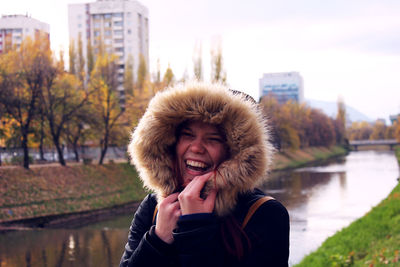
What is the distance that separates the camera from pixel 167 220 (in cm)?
156

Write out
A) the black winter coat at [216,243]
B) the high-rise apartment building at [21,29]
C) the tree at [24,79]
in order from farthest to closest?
the high-rise apartment building at [21,29], the tree at [24,79], the black winter coat at [216,243]

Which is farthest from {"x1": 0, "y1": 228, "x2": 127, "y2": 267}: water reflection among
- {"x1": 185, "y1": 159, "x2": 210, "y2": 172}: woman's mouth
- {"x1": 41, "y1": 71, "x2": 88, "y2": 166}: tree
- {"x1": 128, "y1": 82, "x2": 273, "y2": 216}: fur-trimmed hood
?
{"x1": 41, "y1": 71, "x2": 88, "y2": 166}: tree

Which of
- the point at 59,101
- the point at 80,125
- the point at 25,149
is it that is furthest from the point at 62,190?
the point at 80,125

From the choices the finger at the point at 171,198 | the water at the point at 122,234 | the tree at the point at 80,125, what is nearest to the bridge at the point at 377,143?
the water at the point at 122,234

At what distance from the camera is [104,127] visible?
2552 centimetres

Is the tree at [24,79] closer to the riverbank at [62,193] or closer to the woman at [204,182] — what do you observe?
the riverbank at [62,193]

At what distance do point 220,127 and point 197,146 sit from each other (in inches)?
4.5

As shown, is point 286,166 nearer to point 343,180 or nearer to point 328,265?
point 343,180

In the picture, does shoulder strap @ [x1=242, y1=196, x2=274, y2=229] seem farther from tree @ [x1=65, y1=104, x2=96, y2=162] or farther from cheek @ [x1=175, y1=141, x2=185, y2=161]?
tree @ [x1=65, y1=104, x2=96, y2=162]

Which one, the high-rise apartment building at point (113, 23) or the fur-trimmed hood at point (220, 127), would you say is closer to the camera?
the fur-trimmed hood at point (220, 127)

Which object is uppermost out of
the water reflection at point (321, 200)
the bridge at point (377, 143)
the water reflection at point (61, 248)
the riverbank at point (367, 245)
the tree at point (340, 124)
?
the riverbank at point (367, 245)

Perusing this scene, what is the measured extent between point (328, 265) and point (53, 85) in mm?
18476

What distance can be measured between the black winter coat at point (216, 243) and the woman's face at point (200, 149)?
0.61ft

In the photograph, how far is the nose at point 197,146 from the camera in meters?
1.66
